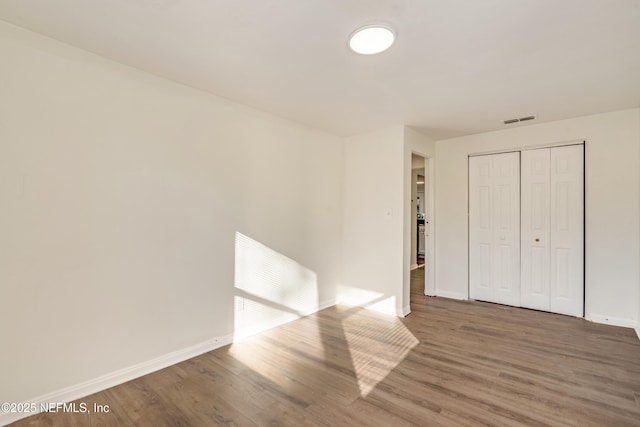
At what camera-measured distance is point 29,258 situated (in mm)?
1984

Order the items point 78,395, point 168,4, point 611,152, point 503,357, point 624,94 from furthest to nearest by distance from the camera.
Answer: point 611,152
point 624,94
point 503,357
point 78,395
point 168,4

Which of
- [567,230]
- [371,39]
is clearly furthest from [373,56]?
[567,230]

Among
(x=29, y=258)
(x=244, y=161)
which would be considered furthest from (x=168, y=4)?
(x=29, y=258)

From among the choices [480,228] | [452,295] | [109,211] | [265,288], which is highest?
[109,211]

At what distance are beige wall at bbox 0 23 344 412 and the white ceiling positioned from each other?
259mm

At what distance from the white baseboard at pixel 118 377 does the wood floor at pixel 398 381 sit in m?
0.07

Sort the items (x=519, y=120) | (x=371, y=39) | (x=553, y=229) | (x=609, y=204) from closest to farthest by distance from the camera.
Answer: (x=371, y=39) → (x=609, y=204) → (x=519, y=120) → (x=553, y=229)

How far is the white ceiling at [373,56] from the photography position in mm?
1737

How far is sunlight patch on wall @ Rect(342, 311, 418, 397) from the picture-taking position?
8.03ft

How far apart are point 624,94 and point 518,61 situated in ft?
5.28

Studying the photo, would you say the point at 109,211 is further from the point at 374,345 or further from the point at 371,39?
the point at 374,345

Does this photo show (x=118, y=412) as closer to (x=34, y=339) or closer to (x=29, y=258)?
(x=34, y=339)

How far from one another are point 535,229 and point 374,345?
2.84m

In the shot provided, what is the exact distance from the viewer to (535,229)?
4074 millimetres
